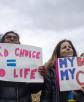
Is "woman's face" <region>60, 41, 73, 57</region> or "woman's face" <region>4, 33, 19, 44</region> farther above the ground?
"woman's face" <region>4, 33, 19, 44</region>

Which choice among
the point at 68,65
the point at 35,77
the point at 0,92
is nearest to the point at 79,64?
the point at 68,65

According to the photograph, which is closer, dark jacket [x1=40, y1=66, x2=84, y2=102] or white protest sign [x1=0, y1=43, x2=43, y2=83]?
dark jacket [x1=40, y1=66, x2=84, y2=102]

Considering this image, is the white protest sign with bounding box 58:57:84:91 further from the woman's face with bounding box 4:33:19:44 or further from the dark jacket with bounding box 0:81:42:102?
the woman's face with bounding box 4:33:19:44

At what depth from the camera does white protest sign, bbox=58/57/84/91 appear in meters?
8.79

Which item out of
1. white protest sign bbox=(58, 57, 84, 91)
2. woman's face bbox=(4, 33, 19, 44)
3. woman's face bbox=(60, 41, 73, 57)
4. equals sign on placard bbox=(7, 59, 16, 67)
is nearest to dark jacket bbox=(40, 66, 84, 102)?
white protest sign bbox=(58, 57, 84, 91)

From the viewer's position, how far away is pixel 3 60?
8914mm

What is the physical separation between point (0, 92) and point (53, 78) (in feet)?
2.93

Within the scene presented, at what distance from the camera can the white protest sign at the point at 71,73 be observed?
8.79 m

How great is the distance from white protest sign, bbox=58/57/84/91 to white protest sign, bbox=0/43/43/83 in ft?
1.20

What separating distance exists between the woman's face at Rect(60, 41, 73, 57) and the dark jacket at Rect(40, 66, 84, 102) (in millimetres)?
295

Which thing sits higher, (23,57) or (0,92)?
(23,57)

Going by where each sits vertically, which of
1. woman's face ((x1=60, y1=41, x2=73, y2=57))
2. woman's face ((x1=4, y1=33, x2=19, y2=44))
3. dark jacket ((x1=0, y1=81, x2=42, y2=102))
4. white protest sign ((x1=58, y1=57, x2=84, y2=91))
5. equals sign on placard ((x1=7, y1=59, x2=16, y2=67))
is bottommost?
dark jacket ((x1=0, y1=81, x2=42, y2=102))

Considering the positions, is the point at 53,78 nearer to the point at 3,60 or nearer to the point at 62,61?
the point at 62,61

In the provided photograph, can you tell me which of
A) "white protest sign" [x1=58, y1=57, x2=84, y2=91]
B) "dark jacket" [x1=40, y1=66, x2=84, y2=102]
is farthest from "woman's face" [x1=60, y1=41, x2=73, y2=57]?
"dark jacket" [x1=40, y1=66, x2=84, y2=102]
